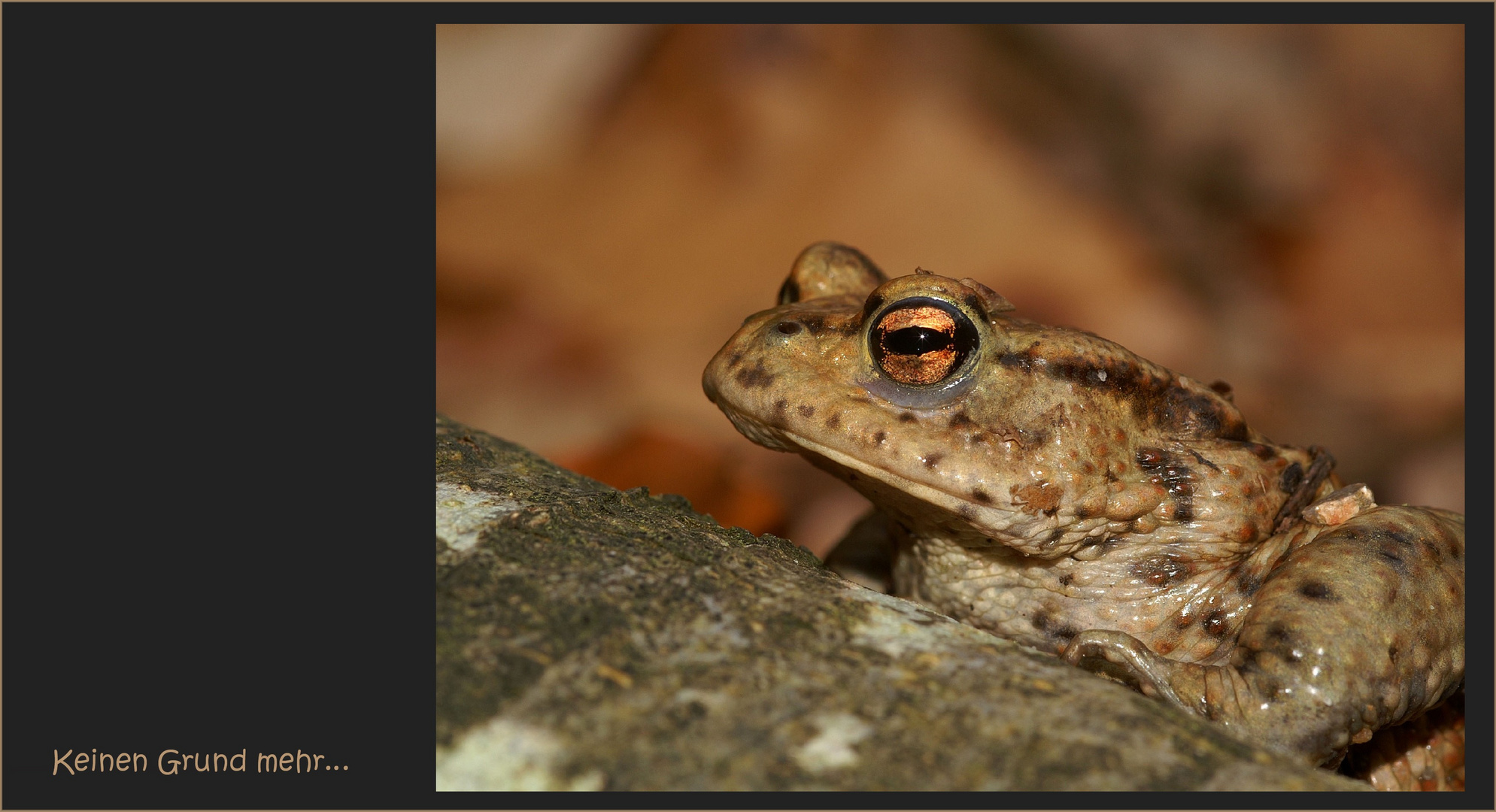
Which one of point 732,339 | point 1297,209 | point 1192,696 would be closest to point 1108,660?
point 1192,696

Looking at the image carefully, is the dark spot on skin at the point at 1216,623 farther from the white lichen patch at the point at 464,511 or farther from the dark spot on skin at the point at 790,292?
the white lichen patch at the point at 464,511

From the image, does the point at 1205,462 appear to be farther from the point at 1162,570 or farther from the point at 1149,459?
the point at 1162,570

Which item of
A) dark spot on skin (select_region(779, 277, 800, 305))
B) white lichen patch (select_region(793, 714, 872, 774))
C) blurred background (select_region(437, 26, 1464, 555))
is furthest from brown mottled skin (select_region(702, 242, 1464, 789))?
blurred background (select_region(437, 26, 1464, 555))

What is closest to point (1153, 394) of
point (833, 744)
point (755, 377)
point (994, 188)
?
point (755, 377)

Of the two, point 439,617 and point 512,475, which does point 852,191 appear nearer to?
point 512,475

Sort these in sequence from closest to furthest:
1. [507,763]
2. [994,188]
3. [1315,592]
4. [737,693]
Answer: [507,763], [737,693], [1315,592], [994,188]

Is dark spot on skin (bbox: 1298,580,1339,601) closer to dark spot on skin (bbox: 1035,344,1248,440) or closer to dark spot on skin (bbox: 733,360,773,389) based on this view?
dark spot on skin (bbox: 1035,344,1248,440)
